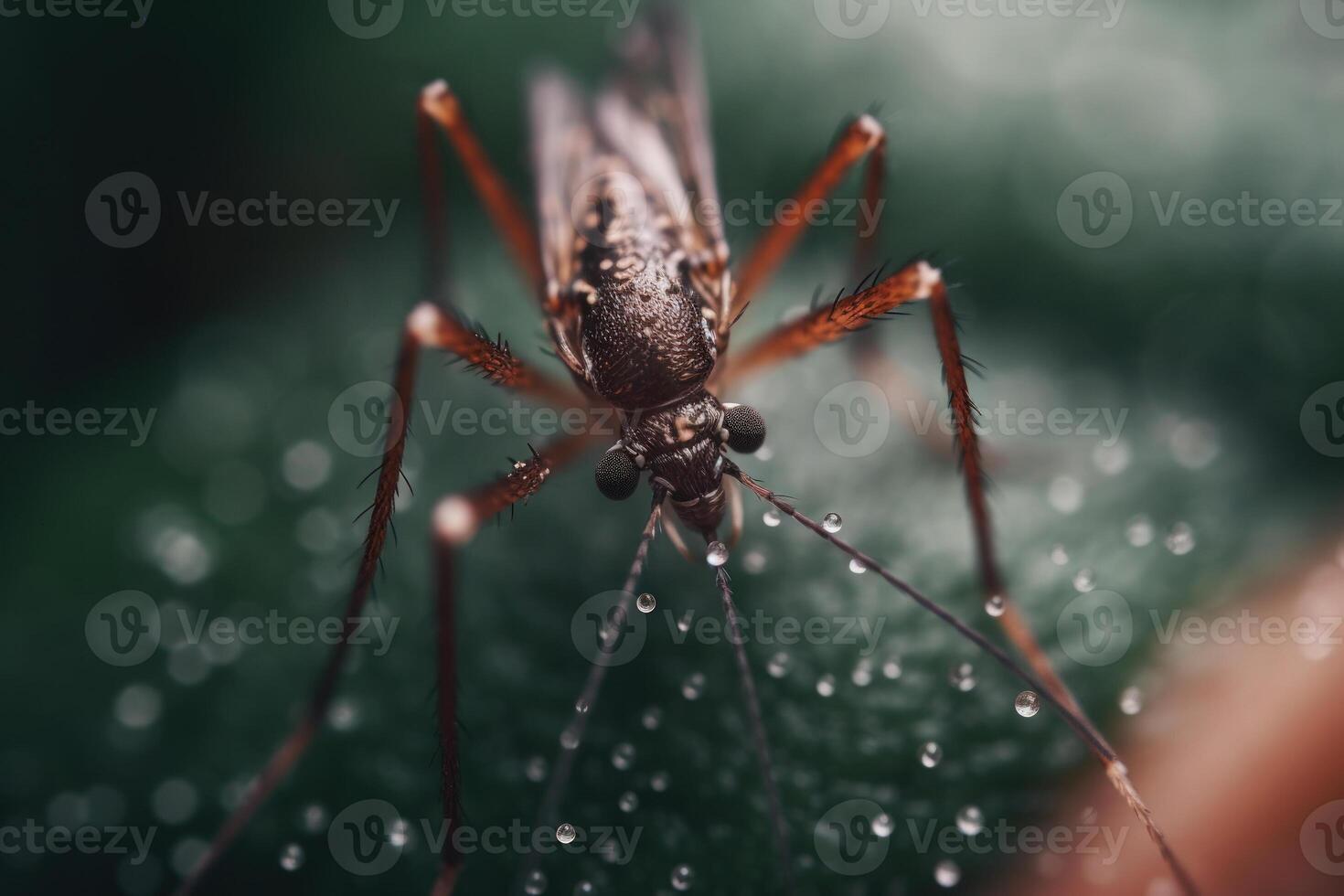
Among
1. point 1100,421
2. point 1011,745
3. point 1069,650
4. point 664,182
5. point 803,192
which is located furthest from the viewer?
point 664,182

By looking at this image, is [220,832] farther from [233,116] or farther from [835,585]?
[233,116]

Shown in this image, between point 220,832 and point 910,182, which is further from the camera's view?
point 910,182

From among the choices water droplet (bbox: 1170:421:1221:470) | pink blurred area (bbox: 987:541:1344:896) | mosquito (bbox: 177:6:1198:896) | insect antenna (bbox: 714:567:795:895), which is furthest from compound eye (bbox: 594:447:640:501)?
Result: water droplet (bbox: 1170:421:1221:470)

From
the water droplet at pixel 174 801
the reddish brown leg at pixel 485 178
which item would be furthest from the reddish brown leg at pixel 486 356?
the water droplet at pixel 174 801

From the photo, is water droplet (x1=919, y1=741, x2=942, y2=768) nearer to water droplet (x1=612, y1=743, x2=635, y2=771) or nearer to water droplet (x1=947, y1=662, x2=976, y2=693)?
water droplet (x1=947, y1=662, x2=976, y2=693)

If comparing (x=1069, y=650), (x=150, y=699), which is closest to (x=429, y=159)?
(x=150, y=699)

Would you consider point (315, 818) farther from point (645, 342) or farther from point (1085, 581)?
point (1085, 581)

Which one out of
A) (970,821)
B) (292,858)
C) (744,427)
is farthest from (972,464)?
(292,858)
